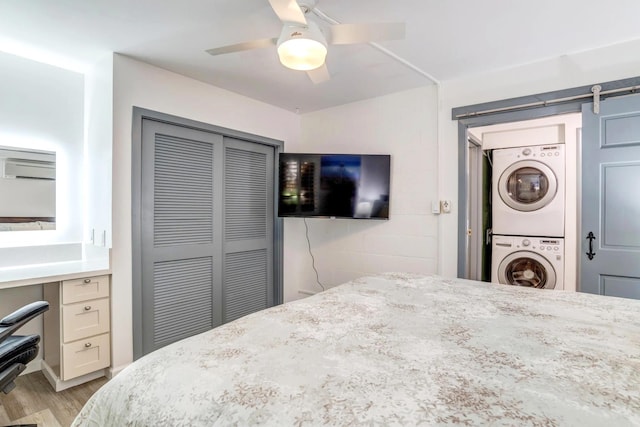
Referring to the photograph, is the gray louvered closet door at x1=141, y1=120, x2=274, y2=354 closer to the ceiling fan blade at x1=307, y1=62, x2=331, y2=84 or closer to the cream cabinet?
the cream cabinet

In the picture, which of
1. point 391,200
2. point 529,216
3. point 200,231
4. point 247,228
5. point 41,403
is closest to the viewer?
point 41,403

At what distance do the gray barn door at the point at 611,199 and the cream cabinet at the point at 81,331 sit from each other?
3.53 metres

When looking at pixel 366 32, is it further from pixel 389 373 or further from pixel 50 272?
pixel 50 272

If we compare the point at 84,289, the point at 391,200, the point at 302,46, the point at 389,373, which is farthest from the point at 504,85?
the point at 84,289

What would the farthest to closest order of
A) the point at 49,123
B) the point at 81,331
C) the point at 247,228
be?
the point at 247,228, the point at 49,123, the point at 81,331

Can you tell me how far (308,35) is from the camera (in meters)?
1.49

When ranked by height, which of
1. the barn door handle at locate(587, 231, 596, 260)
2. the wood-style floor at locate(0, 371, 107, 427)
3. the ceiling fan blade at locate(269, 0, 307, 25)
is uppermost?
the ceiling fan blade at locate(269, 0, 307, 25)

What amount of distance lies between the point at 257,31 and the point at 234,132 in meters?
1.25

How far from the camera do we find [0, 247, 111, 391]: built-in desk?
7.09 ft

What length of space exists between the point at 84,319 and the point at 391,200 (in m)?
2.73

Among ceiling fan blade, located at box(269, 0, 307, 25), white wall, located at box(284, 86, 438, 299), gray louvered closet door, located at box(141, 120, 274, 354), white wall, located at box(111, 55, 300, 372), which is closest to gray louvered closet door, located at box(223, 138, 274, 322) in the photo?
gray louvered closet door, located at box(141, 120, 274, 354)

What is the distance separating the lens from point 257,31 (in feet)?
6.97

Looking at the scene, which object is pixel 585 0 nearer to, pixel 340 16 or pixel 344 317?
pixel 340 16

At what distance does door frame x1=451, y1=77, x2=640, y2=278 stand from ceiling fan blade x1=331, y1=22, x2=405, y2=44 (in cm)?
161
